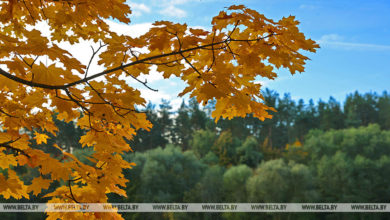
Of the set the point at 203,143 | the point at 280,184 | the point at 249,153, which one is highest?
the point at 203,143

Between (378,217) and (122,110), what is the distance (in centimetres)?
2630

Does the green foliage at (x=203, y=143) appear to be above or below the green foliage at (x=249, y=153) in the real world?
above

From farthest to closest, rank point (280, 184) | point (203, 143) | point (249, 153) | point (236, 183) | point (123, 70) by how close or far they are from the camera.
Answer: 1. point (203, 143)
2. point (249, 153)
3. point (236, 183)
4. point (280, 184)
5. point (123, 70)

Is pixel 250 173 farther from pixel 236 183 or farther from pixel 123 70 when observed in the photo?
pixel 123 70

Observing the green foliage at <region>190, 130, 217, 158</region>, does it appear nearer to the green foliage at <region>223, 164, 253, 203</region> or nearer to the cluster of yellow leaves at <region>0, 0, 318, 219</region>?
the green foliage at <region>223, 164, 253, 203</region>

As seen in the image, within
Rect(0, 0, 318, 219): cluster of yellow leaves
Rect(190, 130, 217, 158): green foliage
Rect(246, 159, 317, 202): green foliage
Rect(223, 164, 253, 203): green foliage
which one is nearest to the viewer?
Rect(0, 0, 318, 219): cluster of yellow leaves

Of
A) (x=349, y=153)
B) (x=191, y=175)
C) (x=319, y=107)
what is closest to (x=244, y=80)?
(x=191, y=175)

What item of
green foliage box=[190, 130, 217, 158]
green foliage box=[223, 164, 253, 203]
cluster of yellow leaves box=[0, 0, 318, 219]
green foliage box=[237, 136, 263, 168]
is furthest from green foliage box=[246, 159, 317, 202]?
cluster of yellow leaves box=[0, 0, 318, 219]

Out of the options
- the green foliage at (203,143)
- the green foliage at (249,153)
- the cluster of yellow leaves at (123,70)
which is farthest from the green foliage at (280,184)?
the cluster of yellow leaves at (123,70)

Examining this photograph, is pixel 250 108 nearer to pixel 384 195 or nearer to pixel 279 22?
pixel 279 22

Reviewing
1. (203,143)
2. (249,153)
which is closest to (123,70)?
(249,153)

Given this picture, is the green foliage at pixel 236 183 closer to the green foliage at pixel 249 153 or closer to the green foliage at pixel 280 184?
the green foliage at pixel 280 184

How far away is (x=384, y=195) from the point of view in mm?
24625

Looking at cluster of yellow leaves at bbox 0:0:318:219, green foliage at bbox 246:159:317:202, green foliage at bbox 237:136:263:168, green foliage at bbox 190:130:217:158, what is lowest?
cluster of yellow leaves at bbox 0:0:318:219
